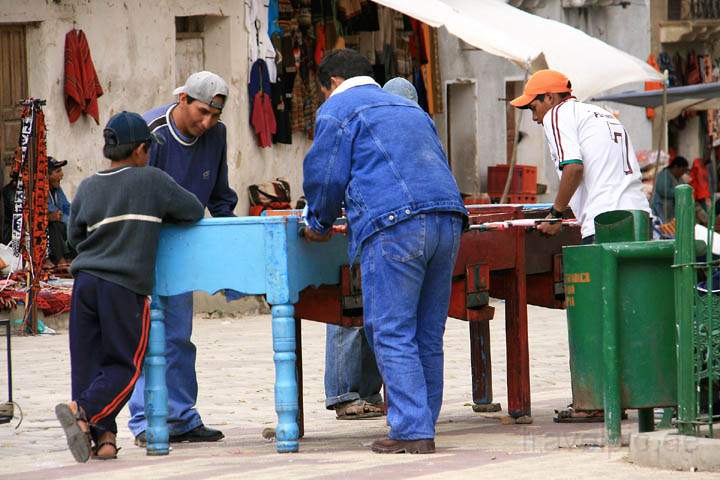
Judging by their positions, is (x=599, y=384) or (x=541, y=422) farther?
(x=541, y=422)

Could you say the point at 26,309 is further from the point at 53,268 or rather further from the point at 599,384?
the point at 599,384

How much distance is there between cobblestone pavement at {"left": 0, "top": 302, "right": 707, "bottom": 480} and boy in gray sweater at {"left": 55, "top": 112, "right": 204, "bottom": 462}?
29 cm

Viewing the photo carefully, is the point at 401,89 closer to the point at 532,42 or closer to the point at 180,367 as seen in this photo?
the point at 180,367

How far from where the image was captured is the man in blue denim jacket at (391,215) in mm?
7441

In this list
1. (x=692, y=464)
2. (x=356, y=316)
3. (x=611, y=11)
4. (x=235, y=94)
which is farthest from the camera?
(x=611, y=11)

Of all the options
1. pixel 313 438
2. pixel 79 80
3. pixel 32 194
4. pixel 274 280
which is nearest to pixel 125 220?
pixel 274 280

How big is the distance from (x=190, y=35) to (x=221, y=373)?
7058 millimetres

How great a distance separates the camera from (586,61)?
19.2 metres

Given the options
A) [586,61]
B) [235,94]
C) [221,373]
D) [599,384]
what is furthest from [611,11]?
[599,384]

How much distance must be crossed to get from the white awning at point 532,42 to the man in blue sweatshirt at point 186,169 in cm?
860

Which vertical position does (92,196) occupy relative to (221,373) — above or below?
above

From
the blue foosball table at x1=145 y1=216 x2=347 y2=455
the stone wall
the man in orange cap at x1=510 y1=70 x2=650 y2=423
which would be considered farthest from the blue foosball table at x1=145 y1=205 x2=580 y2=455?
the stone wall

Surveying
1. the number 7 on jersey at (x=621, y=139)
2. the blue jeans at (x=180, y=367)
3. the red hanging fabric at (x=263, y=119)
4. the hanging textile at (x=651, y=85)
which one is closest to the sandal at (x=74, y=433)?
the blue jeans at (x=180, y=367)

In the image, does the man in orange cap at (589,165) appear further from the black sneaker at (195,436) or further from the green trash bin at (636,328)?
the black sneaker at (195,436)
